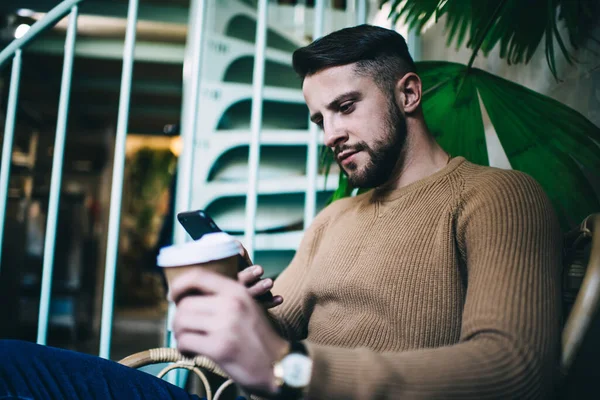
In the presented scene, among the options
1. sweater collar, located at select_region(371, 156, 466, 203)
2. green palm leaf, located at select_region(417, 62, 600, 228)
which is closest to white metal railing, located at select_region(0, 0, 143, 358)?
sweater collar, located at select_region(371, 156, 466, 203)

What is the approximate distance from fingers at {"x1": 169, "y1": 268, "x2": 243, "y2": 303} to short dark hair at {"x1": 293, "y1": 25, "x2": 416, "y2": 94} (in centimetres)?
67

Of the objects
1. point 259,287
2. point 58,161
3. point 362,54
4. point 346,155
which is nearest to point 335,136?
point 346,155

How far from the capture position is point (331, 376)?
0.52m

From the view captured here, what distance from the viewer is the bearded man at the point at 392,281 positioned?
1.68 feet

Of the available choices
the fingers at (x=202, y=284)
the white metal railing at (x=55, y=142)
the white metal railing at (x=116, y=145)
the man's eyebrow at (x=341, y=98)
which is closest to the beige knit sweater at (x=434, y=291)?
the fingers at (x=202, y=284)

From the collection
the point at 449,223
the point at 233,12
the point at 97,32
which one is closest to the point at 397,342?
the point at 449,223

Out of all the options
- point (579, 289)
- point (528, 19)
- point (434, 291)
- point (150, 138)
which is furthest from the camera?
point (150, 138)

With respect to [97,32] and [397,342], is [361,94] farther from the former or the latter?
[97,32]

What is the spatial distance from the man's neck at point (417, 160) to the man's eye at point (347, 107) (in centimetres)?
16

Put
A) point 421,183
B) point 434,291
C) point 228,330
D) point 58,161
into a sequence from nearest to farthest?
point 228,330 < point 434,291 < point 421,183 < point 58,161

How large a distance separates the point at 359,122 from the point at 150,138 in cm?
736

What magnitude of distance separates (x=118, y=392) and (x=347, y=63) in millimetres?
819

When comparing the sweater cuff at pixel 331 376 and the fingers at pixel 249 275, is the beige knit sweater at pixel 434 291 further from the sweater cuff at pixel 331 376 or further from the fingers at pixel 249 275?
the fingers at pixel 249 275

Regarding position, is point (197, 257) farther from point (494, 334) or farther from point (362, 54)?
point (362, 54)
